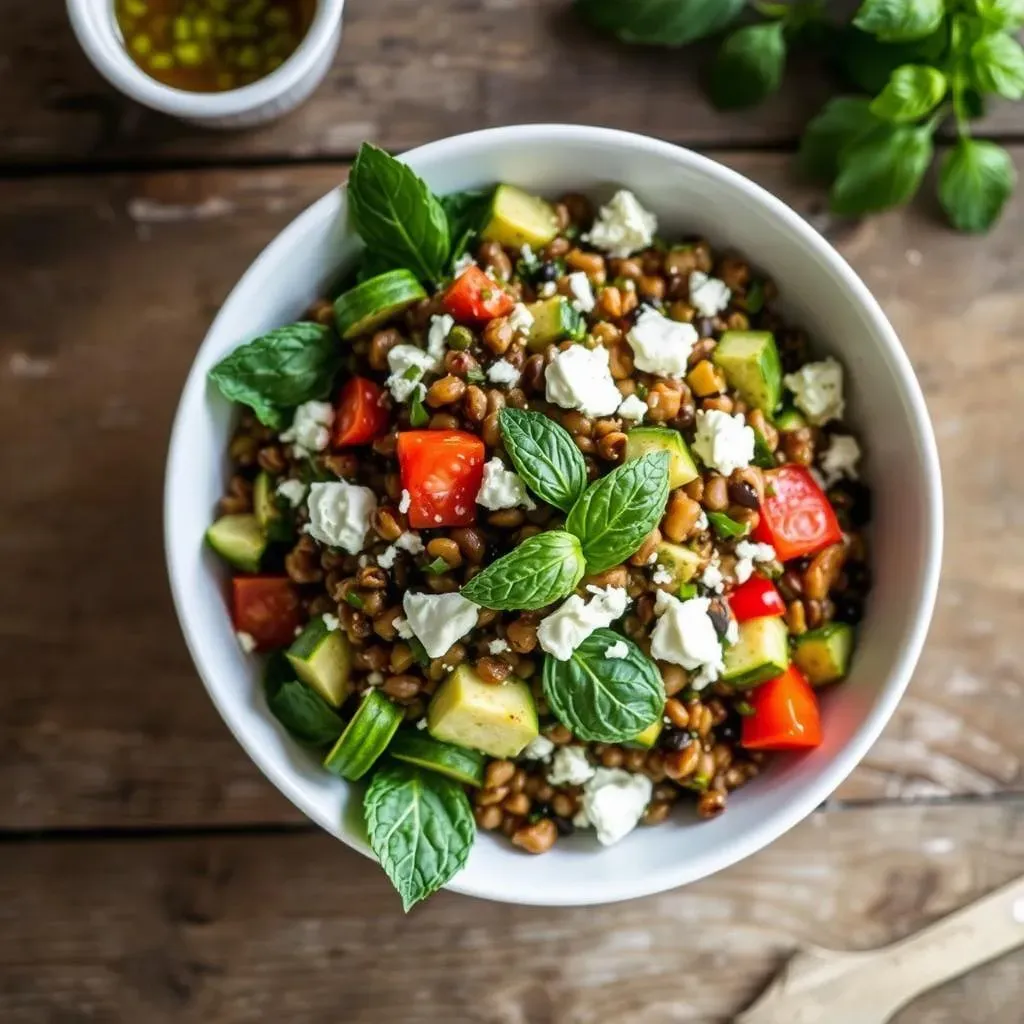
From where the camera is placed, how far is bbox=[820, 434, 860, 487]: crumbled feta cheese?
6.47 feet

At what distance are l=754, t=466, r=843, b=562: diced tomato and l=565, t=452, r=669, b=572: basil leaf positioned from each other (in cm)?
28

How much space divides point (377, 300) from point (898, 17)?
3.25 feet

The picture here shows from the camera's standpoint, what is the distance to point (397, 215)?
1.86 m

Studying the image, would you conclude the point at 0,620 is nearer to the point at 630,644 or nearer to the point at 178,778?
the point at 178,778

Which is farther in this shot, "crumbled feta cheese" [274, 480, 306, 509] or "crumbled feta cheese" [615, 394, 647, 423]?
"crumbled feta cheese" [274, 480, 306, 509]

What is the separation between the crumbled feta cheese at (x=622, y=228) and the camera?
195 cm

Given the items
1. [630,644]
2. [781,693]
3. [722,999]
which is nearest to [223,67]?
[630,644]

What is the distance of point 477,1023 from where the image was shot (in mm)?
2330

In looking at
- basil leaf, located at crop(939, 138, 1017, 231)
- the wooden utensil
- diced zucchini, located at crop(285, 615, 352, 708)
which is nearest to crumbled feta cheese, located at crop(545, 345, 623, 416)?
diced zucchini, located at crop(285, 615, 352, 708)

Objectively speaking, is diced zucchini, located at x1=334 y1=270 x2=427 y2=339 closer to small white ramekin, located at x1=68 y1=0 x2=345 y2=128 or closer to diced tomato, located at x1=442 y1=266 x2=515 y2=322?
diced tomato, located at x1=442 y1=266 x2=515 y2=322

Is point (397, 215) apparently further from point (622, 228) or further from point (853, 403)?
point (853, 403)

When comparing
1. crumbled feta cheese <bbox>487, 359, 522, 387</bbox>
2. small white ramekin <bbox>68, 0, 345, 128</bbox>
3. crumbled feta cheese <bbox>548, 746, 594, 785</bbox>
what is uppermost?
small white ramekin <bbox>68, 0, 345, 128</bbox>

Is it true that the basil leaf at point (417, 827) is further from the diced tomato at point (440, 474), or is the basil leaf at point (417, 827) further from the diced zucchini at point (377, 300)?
the diced zucchini at point (377, 300)

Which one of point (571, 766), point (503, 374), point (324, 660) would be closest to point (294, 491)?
point (324, 660)
